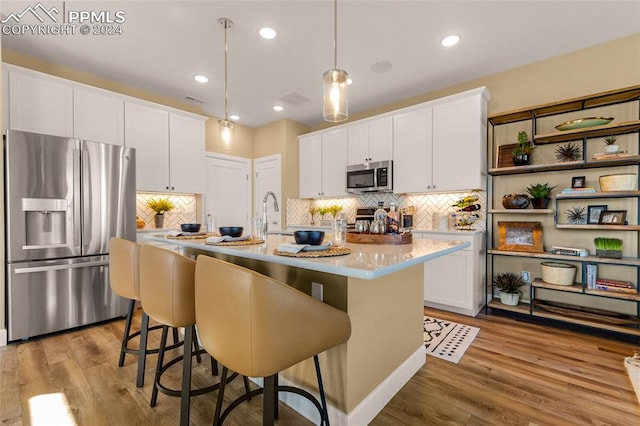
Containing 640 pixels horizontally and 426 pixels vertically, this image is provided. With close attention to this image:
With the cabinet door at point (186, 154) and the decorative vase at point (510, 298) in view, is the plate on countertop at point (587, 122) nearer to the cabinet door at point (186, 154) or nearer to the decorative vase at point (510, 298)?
the decorative vase at point (510, 298)

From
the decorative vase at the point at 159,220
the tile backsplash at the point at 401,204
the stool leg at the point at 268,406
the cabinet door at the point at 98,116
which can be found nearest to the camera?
the stool leg at the point at 268,406

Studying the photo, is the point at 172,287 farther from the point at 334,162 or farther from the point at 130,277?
the point at 334,162

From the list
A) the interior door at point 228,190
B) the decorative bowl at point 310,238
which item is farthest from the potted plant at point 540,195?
the interior door at point 228,190

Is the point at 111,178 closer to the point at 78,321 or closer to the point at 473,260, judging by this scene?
the point at 78,321

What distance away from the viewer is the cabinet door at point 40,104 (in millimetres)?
2893

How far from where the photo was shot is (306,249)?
140 cm

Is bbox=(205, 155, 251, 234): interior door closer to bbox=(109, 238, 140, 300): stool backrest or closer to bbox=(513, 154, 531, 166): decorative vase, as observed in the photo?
bbox=(109, 238, 140, 300): stool backrest

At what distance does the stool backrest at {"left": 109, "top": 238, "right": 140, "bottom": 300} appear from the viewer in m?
1.90

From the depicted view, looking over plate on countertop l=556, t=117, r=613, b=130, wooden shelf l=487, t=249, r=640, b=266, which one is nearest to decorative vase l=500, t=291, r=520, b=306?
wooden shelf l=487, t=249, r=640, b=266

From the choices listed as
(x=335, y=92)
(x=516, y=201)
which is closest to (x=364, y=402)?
(x=335, y=92)

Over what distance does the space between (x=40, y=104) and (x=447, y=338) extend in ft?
15.1

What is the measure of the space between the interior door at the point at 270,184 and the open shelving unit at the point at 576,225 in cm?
326

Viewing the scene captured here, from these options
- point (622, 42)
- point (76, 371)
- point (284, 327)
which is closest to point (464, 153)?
point (622, 42)

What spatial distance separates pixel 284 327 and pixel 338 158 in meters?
3.91
